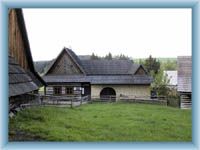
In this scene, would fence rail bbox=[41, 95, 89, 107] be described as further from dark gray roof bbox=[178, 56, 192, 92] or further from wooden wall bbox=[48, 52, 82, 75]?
dark gray roof bbox=[178, 56, 192, 92]

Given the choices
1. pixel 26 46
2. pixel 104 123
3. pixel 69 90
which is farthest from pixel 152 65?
pixel 26 46

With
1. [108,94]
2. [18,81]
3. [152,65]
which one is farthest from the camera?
[108,94]

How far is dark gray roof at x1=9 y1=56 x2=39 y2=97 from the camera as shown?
317cm

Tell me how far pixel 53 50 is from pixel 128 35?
2.02 feet

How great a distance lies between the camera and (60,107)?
3.44 m

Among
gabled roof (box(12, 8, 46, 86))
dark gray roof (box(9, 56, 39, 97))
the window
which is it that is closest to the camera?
dark gray roof (box(9, 56, 39, 97))

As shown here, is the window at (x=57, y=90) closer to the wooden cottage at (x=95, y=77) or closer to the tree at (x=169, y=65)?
the wooden cottage at (x=95, y=77)

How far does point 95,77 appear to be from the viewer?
3.45 metres

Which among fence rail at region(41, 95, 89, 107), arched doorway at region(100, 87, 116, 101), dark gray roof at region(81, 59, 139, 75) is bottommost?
fence rail at region(41, 95, 89, 107)

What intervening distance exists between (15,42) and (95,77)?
704 mm

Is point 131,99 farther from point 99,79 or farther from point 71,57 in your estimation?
point 71,57

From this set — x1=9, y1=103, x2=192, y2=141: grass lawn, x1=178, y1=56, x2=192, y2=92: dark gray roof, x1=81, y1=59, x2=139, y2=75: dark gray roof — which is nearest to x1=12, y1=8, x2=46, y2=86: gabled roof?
x1=9, y1=103, x2=192, y2=141: grass lawn
